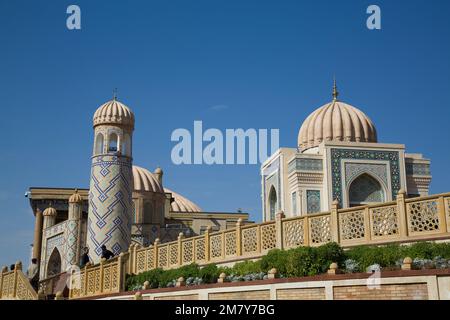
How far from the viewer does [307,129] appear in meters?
19.5

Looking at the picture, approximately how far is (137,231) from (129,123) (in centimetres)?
909

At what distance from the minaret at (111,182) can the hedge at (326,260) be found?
8.30 metres

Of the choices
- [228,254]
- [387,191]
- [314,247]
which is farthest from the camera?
[387,191]

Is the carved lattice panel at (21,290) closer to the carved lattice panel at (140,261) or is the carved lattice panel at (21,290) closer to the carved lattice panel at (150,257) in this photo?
the carved lattice panel at (140,261)

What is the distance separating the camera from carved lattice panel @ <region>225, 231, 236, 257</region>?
38.2 feet

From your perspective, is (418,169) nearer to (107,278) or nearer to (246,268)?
(246,268)

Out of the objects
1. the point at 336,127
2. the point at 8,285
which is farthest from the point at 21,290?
the point at 336,127

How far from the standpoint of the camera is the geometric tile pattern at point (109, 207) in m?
19.0

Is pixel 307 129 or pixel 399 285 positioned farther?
pixel 307 129

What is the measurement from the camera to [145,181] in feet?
100

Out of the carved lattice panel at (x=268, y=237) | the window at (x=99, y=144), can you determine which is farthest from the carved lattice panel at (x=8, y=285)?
the carved lattice panel at (x=268, y=237)
